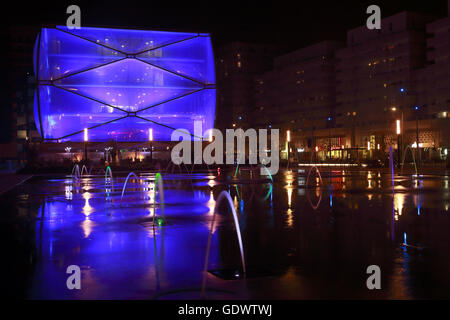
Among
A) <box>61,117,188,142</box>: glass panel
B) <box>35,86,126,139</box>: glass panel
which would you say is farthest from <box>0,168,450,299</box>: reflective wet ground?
Result: <box>61,117,188,142</box>: glass panel

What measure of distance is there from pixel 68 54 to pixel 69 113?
27.9 feet

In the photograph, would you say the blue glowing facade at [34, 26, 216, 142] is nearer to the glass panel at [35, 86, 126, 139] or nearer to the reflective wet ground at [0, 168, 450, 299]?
the glass panel at [35, 86, 126, 139]

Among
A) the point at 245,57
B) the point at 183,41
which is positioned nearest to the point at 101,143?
the point at 183,41

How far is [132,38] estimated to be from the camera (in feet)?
255

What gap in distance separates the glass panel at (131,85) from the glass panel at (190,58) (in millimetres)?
1244

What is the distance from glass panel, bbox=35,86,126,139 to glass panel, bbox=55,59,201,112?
1329 millimetres

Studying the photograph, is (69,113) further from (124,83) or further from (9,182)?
(9,182)

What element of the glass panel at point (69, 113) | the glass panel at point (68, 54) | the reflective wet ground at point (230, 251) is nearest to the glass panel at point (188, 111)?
the glass panel at point (69, 113)

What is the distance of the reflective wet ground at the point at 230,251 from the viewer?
22.5ft

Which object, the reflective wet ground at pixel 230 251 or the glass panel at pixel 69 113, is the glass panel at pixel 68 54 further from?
the reflective wet ground at pixel 230 251

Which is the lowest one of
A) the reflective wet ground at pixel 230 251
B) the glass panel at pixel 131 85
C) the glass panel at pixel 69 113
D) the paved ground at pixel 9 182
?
the reflective wet ground at pixel 230 251

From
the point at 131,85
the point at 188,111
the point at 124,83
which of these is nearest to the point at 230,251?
the point at 131,85
